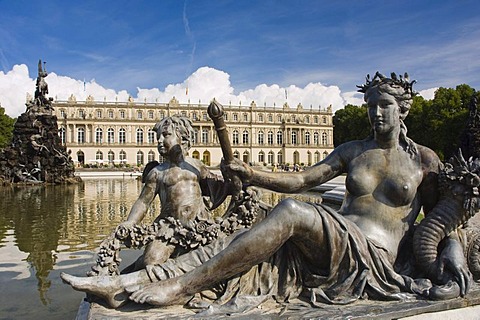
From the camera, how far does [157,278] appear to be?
6.40 feet

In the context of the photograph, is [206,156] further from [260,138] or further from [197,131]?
[260,138]

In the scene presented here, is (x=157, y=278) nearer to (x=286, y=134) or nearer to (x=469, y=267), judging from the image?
(x=469, y=267)

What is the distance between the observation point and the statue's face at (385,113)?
229 centimetres

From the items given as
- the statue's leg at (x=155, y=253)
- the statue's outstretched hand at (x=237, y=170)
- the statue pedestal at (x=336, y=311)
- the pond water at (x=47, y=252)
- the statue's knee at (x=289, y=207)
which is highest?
the statue's outstretched hand at (x=237, y=170)

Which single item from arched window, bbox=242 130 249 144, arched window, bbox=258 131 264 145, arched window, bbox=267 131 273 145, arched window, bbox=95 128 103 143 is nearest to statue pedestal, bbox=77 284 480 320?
arched window, bbox=95 128 103 143

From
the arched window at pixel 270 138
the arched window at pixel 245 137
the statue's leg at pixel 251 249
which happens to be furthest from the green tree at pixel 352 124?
the statue's leg at pixel 251 249

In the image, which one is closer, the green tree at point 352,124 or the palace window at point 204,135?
the green tree at point 352,124

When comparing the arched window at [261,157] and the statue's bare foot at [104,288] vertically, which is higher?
the arched window at [261,157]

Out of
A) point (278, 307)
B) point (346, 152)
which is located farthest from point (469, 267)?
point (278, 307)

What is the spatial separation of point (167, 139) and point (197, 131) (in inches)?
2486

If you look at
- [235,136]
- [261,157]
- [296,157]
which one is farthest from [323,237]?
[296,157]

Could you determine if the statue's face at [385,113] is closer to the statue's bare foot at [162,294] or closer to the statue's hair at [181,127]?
the statue's hair at [181,127]

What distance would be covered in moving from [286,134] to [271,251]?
69261 millimetres

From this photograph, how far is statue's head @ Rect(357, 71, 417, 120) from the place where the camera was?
2.29 meters
